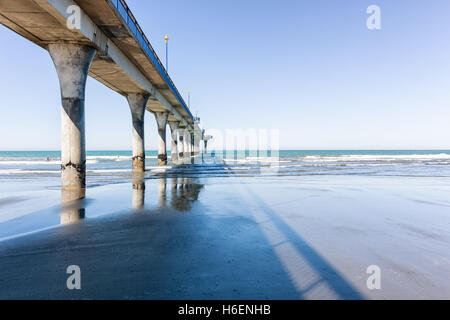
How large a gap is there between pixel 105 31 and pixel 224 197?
10465 millimetres

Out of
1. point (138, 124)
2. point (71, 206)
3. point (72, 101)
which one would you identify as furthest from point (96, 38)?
point (138, 124)

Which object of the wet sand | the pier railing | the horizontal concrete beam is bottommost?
the wet sand

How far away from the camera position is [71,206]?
27.9ft

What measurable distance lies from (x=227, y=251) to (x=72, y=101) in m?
11.5

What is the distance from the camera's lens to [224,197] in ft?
33.1

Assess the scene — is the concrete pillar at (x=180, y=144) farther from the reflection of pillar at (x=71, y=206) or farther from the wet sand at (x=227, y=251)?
the wet sand at (x=227, y=251)

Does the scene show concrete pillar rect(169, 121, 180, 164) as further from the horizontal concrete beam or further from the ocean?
the horizontal concrete beam

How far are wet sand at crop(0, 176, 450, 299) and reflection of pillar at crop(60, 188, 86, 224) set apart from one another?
0.20ft

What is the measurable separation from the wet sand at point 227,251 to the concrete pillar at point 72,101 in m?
5.01

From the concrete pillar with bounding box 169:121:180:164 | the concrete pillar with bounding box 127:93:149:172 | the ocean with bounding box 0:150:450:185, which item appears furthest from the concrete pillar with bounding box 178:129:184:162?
the concrete pillar with bounding box 127:93:149:172

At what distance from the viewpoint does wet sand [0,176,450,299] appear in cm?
327

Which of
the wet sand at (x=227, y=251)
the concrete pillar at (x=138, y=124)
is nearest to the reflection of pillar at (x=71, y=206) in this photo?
the wet sand at (x=227, y=251)

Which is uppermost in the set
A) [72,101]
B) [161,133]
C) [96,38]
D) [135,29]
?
[135,29]

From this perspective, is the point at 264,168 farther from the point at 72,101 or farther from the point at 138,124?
the point at 72,101
